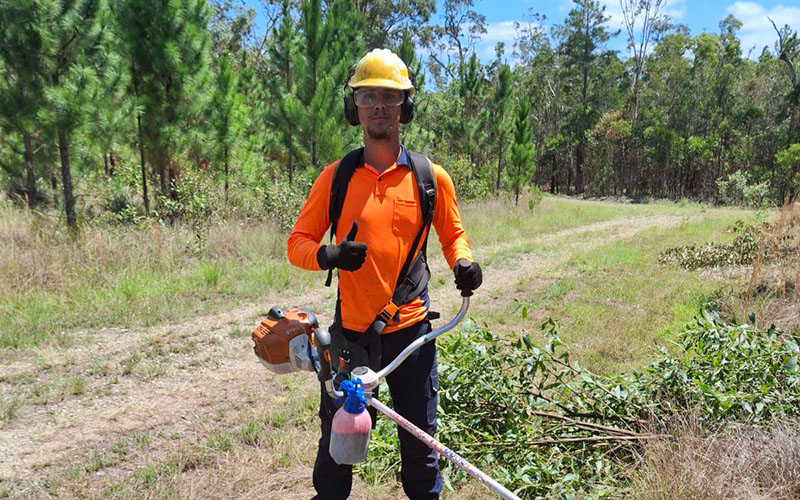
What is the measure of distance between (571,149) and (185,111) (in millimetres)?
31653

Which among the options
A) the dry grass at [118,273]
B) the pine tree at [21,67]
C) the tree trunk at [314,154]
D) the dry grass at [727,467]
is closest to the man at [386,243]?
the dry grass at [727,467]

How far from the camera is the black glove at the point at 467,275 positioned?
199 centimetres

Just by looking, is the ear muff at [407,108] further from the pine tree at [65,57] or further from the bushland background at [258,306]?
the pine tree at [65,57]

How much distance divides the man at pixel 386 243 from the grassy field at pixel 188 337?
0.68 m

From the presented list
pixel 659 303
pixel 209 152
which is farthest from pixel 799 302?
pixel 209 152

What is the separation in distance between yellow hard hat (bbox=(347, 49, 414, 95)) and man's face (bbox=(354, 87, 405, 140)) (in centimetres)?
3

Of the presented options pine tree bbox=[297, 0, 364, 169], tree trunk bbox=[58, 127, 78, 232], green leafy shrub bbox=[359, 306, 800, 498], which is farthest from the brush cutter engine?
pine tree bbox=[297, 0, 364, 169]

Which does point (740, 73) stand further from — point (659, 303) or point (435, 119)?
point (659, 303)

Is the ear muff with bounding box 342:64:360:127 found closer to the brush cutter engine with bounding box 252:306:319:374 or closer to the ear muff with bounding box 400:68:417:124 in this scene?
the ear muff with bounding box 400:68:417:124

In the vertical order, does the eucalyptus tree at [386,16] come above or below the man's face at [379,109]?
above

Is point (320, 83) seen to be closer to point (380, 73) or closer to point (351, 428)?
point (380, 73)

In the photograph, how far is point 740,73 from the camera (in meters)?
28.9

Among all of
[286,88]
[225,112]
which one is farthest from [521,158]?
[225,112]

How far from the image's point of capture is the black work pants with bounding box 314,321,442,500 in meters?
2.13
